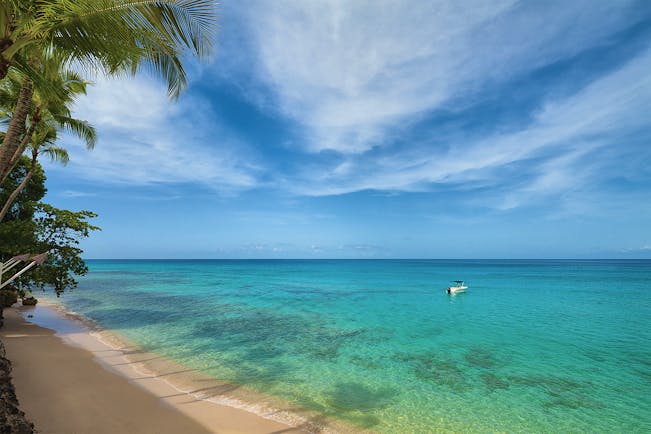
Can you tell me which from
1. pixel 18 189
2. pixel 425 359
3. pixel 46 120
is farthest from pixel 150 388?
pixel 46 120

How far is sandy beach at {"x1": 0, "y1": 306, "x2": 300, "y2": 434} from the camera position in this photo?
602cm

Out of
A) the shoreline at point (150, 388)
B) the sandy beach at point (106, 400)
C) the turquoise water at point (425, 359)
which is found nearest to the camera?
the sandy beach at point (106, 400)

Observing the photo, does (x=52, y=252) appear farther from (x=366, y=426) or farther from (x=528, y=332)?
(x=528, y=332)

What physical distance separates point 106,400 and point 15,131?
7.25 metres

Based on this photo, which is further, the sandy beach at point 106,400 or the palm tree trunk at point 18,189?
the palm tree trunk at point 18,189

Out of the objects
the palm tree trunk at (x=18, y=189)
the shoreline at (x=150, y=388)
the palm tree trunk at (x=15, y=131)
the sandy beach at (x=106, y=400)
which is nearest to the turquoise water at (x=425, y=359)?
the shoreline at (x=150, y=388)

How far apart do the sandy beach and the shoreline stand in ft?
0.07

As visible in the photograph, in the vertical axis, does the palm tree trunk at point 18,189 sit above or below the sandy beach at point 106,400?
A: above

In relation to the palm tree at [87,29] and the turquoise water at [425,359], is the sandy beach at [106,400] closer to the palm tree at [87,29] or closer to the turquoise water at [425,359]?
the turquoise water at [425,359]

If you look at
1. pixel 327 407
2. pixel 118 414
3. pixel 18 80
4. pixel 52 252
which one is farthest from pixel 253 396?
pixel 18 80

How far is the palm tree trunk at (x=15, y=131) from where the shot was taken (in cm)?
688

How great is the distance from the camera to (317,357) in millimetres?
11516

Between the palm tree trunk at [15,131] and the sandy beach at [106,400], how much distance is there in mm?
5550

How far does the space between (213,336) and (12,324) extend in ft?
33.3
